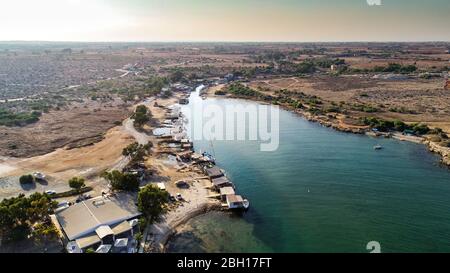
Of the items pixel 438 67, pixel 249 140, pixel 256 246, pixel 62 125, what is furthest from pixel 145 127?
pixel 438 67

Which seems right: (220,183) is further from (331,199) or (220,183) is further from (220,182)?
(331,199)

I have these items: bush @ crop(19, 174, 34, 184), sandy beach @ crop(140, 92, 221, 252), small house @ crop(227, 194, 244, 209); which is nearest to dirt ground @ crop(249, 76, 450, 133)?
small house @ crop(227, 194, 244, 209)

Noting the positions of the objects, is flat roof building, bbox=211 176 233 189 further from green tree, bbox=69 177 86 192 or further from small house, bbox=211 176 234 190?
green tree, bbox=69 177 86 192

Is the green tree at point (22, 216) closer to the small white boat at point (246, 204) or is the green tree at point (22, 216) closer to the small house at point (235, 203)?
the small house at point (235, 203)

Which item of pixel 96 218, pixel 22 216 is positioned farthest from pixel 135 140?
pixel 22 216

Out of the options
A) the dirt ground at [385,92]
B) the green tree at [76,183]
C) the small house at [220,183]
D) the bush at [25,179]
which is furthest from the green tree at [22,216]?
the dirt ground at [385,92]
